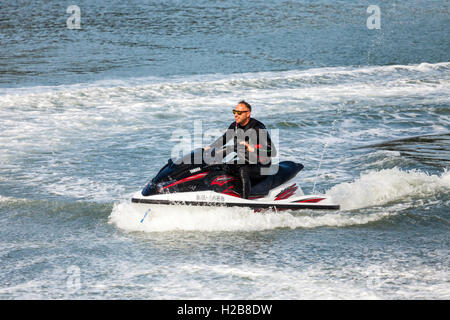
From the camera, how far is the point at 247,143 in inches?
264

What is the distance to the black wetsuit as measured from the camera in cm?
672

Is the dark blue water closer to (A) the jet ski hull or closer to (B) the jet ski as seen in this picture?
(B) the jet ski

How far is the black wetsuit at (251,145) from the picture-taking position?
22.0ft

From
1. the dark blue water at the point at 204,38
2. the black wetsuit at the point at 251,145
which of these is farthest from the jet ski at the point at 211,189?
the dark blue water at the point at 204,38

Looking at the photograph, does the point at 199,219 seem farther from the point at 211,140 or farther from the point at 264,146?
the point at 211,140

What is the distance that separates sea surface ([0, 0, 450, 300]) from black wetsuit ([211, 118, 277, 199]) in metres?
0.46

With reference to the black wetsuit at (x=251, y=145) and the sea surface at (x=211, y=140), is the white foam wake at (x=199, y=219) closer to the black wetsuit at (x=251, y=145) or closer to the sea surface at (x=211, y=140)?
the sea surface at (x=211, y=140)

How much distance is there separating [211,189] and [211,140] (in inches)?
208

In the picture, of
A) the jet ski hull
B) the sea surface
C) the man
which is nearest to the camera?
the sea surface

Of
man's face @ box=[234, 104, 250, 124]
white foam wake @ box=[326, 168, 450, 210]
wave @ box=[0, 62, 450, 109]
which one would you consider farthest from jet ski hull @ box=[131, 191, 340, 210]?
wave @ box=[0, 62, 450, 109]

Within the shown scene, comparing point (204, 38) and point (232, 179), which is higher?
point (204, 38)

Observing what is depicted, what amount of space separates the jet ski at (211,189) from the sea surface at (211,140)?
6.8 inches

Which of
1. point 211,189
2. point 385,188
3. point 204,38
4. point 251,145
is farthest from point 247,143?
point 204,38
